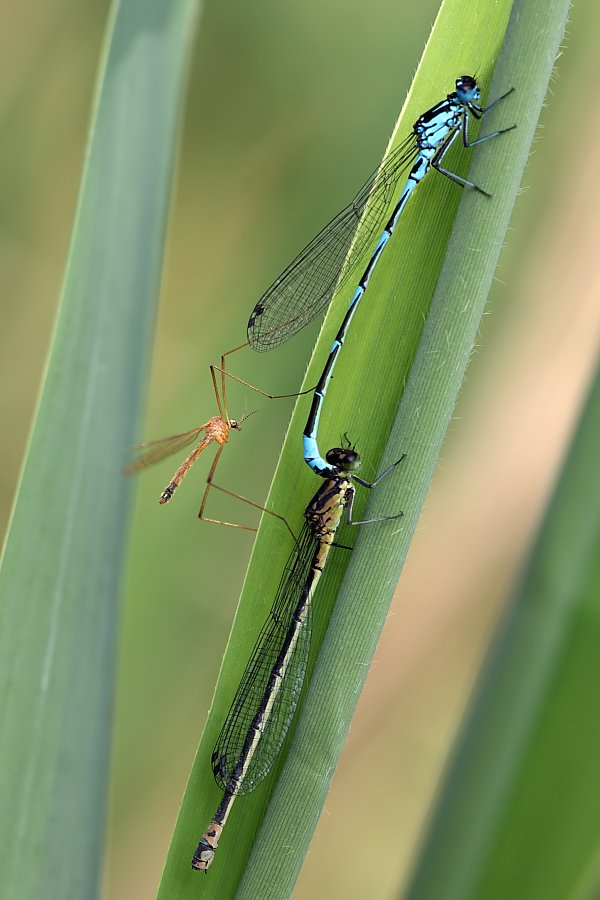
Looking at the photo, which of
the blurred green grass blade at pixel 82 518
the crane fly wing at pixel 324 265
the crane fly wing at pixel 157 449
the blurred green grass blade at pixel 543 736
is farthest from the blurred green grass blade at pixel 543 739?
the crane fly wing at pixel 157 449

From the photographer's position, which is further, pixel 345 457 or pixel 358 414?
→ pixel 345 457

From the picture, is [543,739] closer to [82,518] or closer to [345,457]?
[345,457]

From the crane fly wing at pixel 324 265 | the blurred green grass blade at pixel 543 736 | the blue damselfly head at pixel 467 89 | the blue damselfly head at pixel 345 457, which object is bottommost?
the blurred green grass blade at pixel 543 736

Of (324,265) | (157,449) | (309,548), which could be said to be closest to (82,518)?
(309,548)

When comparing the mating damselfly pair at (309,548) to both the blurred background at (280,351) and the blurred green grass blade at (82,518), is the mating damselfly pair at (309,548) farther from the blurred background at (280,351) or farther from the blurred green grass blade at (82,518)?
the blurred background at (280,351)

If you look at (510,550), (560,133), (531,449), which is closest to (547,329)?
(531,449)

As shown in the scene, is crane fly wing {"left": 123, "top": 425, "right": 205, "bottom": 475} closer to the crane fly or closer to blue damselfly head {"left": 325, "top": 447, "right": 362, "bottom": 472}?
the crane fly
